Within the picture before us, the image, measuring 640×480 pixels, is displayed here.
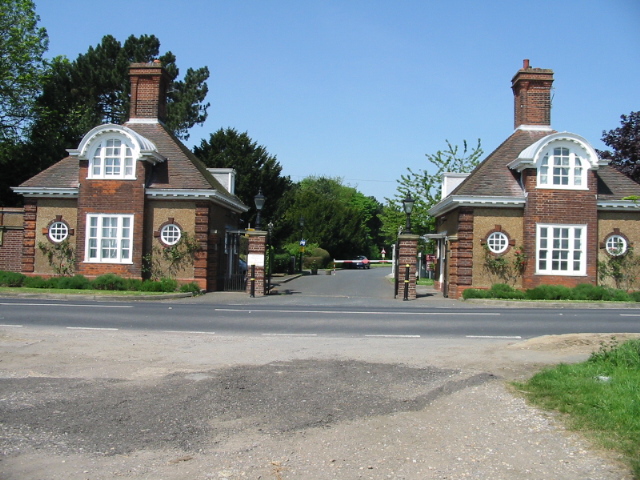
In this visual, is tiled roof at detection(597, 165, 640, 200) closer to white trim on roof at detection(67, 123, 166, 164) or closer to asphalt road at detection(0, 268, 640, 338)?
asphalt road at detection(0, 268, 640, 338)

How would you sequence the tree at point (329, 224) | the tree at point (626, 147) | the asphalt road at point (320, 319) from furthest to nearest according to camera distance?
the tree at point (329, 224) → the tree at point (626, 147) → the asphalt road at point (320, 319)

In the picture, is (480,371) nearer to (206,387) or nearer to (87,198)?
(206,387)

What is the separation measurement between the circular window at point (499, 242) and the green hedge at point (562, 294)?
5.46 feet

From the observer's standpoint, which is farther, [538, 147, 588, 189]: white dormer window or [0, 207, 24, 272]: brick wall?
[0, 207, 24, 272]: brick wall

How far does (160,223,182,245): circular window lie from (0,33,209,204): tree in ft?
56.4

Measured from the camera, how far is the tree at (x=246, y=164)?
41.6 m

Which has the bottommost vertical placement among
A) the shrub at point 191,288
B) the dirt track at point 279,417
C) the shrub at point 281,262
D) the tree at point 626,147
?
the dirt track at point 279,417

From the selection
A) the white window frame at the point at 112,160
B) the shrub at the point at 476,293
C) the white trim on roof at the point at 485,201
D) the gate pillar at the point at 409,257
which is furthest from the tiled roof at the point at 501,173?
the white window frame at the point at 112,160

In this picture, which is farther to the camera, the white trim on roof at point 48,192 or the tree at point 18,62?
the tree at point 18,62

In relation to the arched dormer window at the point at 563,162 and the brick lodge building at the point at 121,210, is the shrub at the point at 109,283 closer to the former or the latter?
the brick lodge building at the point at 121,210

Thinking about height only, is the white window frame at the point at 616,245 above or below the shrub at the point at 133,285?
above

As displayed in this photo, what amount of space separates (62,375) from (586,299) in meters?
18.8

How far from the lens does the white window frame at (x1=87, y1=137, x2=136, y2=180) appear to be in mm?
24500

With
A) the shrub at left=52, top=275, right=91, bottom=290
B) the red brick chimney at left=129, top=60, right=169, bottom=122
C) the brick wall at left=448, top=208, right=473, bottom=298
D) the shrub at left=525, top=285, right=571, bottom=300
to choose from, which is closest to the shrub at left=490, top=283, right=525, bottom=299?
the shrub at left=525, top=285, right=571, bottom=300
